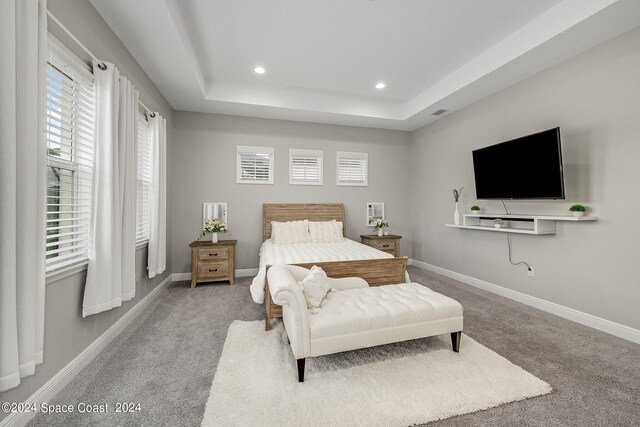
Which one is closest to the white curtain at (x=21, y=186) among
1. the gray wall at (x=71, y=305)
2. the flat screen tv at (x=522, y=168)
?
the gray wall at (x=71, y=305)

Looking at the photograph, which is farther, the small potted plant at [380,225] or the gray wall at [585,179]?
the small potted plant at [380,225]

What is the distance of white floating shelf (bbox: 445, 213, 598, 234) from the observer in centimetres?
290

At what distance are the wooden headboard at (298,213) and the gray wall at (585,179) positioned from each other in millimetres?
2447

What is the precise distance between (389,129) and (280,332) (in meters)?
4.62

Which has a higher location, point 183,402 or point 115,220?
point 115,220

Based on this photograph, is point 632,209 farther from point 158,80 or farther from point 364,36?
point 158,80

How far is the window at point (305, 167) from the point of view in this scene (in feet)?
16.3

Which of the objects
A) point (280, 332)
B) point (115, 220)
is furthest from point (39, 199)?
point (280, 332)

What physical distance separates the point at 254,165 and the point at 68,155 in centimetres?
298

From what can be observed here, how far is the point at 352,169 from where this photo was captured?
5.34 m

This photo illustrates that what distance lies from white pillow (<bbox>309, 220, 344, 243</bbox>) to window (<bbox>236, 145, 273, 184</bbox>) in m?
1.23

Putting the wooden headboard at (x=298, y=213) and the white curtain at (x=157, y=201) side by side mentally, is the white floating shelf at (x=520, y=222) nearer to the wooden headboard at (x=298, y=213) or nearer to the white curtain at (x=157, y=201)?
the wooden headboard at (x=298, y=213)

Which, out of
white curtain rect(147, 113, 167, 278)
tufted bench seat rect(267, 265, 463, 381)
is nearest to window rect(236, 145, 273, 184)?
white curtain rect(147, 113, 167, 278)

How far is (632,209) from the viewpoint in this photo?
2469 millimetres
